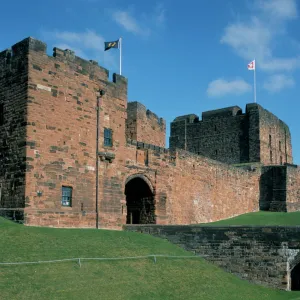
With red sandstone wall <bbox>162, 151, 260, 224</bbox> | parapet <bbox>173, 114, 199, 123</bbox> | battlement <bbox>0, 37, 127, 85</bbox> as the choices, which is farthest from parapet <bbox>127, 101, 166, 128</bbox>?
parapet <bbox>173, 114, 199, 123</bbox>

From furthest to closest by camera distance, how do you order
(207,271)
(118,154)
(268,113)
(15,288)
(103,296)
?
(268,113)
(118,154)
(207,271)
(103,296)
(15,288)

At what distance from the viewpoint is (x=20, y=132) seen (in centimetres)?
1895

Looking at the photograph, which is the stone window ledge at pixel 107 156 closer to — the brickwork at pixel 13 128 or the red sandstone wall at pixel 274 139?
the brickwork at pixel 13 128

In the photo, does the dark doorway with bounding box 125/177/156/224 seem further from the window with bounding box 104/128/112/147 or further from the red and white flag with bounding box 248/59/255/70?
the red and white flag with bounding box 248/59/255/70

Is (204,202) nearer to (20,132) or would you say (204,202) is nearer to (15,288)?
(20,132)

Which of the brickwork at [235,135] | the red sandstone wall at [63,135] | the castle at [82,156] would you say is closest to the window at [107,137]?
the castle at [82,156]

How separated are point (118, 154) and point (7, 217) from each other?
20.6ft

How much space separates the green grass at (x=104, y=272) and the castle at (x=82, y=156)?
1.80 m

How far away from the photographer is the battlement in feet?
63.1

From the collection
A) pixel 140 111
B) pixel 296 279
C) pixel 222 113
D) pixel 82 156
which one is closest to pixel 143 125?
pixel 140 111

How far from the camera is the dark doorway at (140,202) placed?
83.7 ft

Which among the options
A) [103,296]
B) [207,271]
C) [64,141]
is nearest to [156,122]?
[64,141]

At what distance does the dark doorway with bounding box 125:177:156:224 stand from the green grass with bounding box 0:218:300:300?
5568 millimetres

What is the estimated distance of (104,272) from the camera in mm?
14883
